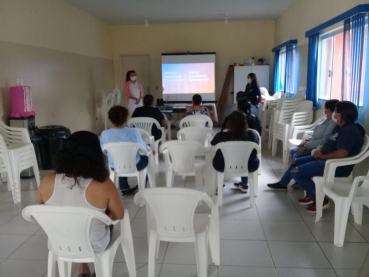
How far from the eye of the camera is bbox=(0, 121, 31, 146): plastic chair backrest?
4.28 metres

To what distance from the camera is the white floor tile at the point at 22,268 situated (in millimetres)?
2381

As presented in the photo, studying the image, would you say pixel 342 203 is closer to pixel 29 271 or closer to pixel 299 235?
pixel 299 235

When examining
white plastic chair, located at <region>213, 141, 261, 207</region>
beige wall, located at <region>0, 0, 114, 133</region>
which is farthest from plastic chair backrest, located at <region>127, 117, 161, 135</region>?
white plastic chair, located at <region>213, 141, 261, 207</region>

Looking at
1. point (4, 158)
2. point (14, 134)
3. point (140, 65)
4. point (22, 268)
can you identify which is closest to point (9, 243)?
point (22, 268)

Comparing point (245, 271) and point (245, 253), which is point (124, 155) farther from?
point (245, 271)

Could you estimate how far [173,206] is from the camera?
198 cm

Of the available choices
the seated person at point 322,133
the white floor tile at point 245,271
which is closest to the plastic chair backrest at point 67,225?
the white floor tile at point 245,271

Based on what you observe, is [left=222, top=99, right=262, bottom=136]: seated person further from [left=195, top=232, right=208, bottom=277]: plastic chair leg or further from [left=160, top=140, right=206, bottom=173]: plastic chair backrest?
[left=195, top=232, right=208, bottom=277]: plastic chair leg

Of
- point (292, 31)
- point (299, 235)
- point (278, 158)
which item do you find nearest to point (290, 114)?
point (278, 158)

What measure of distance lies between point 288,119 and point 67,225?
186 inches

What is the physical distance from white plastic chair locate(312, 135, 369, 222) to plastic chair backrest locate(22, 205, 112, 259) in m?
2.10

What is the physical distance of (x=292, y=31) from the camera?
7125 millimetres

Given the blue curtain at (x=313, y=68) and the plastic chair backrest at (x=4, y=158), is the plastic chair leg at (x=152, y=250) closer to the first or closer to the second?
the plastic chair backrest at (x=4, y=158)

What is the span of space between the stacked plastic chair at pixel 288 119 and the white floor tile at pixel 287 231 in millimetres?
2054
